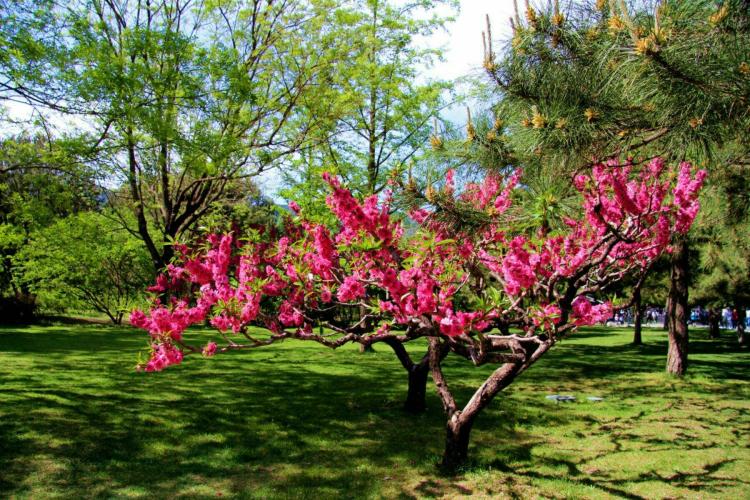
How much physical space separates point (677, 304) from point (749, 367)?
4.21 meters

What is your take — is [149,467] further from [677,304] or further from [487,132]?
[677,304]

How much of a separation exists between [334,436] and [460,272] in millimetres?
2904

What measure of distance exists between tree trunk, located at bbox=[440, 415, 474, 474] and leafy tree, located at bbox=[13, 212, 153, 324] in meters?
5.80

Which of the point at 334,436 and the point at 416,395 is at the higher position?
the point at 416,395

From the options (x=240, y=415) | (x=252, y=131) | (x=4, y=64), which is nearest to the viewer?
(x=4, y=64)

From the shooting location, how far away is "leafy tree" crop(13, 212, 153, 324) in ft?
45.3

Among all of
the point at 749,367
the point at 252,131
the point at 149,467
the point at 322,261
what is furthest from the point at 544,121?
the point at 749,367

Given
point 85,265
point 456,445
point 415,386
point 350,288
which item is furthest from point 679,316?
point 85,265

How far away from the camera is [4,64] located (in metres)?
6.88

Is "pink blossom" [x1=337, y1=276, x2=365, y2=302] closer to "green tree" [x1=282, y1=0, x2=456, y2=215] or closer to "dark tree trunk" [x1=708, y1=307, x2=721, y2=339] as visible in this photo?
"green tree" [x1=282, y1=0, x2=456, y2=215]

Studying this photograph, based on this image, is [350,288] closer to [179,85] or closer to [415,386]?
[415,386]

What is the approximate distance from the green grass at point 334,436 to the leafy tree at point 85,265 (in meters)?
2.01

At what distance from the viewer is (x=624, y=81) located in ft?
9.84

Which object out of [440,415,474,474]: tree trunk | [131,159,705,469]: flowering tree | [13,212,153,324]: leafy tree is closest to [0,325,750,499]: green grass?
[440,415,474,474]: tree trunk
